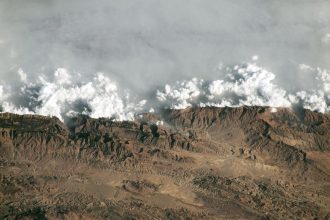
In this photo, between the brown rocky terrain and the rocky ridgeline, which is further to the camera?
the rocky ridgeline

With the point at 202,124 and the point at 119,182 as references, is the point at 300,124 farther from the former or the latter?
the point at 119,182

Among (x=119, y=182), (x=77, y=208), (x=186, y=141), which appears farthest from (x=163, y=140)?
(x=77, y=208)

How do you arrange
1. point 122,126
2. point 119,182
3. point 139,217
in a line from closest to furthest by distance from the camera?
point 139,217
point 119,182
point 122,126

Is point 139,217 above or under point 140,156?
under

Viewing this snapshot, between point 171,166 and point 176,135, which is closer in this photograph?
point 171,166

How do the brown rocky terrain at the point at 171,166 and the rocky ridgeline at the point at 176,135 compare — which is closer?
the brown rocky terrain at the point at 171,166

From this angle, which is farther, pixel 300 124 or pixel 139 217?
pixel 300 124

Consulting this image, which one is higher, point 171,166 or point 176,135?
point 176,135

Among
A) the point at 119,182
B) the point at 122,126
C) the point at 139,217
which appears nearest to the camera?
the point at 139,217
